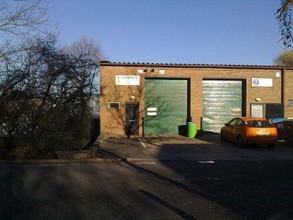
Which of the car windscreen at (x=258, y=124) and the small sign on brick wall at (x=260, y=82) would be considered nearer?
the car windscreen at (x=258, y=124)

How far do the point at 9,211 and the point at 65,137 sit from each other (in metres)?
10.8


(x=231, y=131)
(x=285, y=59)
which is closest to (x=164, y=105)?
(x=231, y=131)

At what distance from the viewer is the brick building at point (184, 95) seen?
90.5ft

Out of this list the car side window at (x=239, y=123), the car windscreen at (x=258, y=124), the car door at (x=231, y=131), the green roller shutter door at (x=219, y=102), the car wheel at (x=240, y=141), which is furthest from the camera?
the green roller shutter door at (x=219, y=102)

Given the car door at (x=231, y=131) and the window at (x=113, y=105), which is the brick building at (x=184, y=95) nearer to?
the window at (x=113, y=105)

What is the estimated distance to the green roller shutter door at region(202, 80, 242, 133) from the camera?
2891 centimetres

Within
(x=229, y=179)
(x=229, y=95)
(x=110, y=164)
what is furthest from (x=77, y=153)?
(x=229, y=95)

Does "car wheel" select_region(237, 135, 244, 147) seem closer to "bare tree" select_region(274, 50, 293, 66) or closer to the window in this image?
the window

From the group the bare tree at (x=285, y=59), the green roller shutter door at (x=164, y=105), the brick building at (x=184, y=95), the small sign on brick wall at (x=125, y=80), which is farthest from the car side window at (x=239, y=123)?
the bare tree at (x=285, y=59)

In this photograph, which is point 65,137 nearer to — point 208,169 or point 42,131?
point 42,131

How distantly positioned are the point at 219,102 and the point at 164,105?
12.9ft

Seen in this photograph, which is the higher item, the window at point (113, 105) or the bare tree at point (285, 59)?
the bare tree at point (285, 59)

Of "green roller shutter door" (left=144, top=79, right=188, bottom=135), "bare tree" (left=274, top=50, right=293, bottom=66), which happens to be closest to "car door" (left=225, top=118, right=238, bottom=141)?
"green roller shutter door" (left=144, top=79, right=188, bottom=135)

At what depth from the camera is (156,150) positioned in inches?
726
